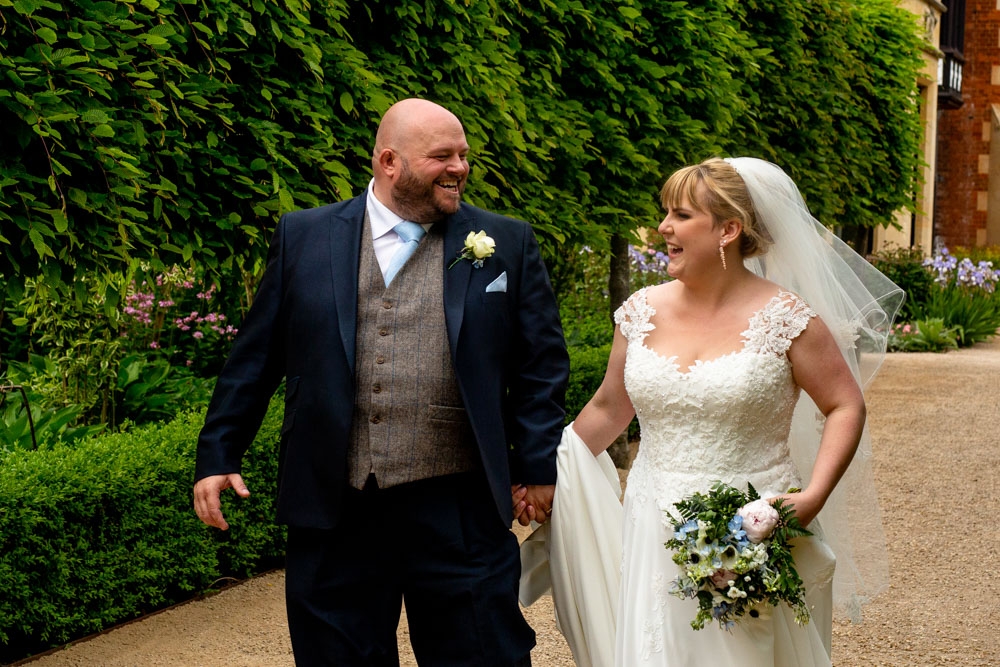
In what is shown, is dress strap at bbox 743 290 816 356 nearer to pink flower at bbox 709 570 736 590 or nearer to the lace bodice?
the lace bodice

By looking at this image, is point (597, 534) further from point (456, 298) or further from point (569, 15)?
point (569, 15)

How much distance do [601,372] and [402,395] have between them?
5295 mm

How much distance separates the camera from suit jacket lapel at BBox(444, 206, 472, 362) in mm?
2941

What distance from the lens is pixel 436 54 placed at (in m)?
5.42

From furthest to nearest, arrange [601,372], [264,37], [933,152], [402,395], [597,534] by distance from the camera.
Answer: [933,152] → [601,372] → [264,37] → [597,534] → [402,395]

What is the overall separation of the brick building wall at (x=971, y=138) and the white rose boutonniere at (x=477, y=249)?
25.7 meters

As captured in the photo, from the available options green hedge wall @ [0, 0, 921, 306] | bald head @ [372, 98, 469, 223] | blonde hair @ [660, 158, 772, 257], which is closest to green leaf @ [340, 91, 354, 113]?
green hedge wall @ [0, 0, 921, 306]

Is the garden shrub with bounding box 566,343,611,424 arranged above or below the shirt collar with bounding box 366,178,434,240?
below

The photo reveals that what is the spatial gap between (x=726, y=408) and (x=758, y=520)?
0.36 metres

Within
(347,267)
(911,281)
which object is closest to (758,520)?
(347,267)

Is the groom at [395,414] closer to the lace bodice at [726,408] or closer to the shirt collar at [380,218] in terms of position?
the shirt collar at [380,218]

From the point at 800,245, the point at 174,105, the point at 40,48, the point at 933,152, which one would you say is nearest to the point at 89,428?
the point at 174,105

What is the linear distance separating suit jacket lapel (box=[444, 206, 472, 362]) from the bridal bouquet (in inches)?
27.7

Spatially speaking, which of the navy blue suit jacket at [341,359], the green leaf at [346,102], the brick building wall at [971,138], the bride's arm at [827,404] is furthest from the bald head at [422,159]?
the brick building wall at [971,138]
